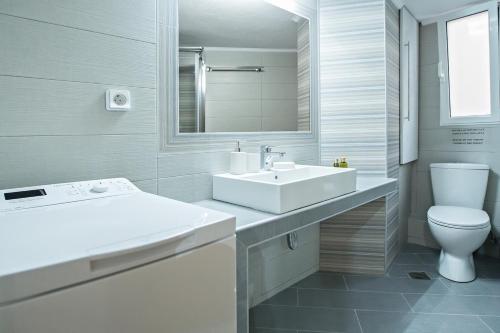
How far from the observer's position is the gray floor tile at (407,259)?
2.81 m

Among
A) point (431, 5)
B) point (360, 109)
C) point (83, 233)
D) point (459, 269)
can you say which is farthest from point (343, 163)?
point (83, 233)

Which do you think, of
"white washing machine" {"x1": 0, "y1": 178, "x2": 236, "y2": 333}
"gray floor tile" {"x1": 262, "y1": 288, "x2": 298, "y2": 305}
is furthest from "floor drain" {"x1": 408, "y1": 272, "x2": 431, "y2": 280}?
"white washing machine" {"x1": 0, "y1": 178, "x2": 236, "y2": 333}

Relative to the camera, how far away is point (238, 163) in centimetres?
185

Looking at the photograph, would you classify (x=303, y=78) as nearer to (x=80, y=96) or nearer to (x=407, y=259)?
(x=80, y=96)

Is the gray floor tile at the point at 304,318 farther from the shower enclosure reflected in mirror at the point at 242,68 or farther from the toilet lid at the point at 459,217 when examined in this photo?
the shower enclosure reflected in mirror at the point at 242,68

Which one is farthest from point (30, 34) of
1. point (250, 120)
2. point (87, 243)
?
point (250, 120)

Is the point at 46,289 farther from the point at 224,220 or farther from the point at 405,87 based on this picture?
the point at 405,87

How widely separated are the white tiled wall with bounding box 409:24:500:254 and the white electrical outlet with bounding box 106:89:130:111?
9.10 feet

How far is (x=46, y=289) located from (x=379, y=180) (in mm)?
2069

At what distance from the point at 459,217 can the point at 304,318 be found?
4.50 feet

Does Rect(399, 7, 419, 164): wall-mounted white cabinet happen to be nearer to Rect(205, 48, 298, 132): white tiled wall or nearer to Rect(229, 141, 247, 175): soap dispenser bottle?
Rect(205, 48, 298, 132): white tiled wall

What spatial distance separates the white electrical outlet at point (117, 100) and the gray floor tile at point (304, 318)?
54.8 inches

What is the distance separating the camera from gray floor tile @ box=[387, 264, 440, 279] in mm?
2591

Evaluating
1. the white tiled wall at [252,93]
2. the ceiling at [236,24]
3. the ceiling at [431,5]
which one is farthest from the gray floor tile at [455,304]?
the ceiling at [431,5]
